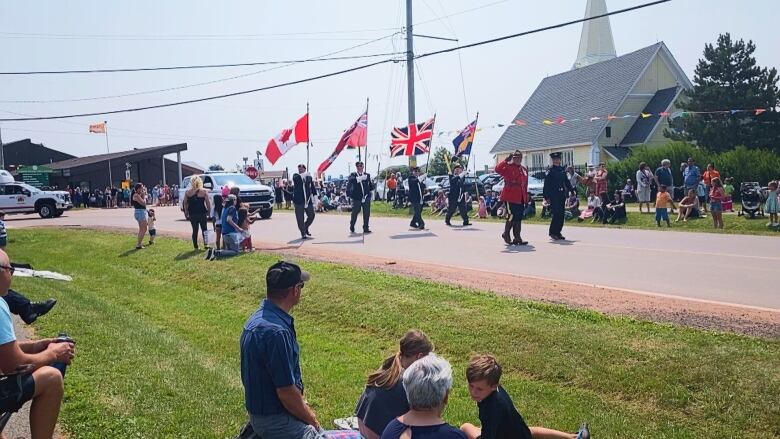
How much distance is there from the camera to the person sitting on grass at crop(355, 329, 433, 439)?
4.56 m

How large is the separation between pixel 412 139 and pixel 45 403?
25963 millimetres

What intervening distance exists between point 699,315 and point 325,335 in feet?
14.6

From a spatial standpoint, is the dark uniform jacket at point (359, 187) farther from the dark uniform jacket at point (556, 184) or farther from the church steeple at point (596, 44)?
the church steeple at point (596, 44)

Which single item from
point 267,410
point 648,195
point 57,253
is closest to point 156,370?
point 267,410

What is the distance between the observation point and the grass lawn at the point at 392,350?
5945 mm

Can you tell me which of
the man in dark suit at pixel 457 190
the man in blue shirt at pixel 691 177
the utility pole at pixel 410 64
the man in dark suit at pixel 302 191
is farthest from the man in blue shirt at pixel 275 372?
the utility pole at pixel 410 64

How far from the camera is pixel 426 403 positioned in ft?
12.5

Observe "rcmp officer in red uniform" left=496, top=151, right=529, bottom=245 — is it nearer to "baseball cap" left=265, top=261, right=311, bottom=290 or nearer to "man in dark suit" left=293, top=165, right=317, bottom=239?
→ "man in dark suit" left=293, top=165, right=317, bottom=239

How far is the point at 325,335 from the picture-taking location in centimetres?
943

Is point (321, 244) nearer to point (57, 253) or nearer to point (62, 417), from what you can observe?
point (57, 253)

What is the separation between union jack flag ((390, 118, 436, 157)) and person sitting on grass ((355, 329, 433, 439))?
25.6 meters

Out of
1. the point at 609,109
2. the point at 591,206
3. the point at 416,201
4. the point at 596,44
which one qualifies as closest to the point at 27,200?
the point at 416,201

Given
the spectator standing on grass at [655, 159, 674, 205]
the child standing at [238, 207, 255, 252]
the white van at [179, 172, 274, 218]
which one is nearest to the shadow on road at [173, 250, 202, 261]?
the child standing at [238, 207, 255, 252]

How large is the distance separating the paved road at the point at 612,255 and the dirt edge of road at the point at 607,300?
70 cm
